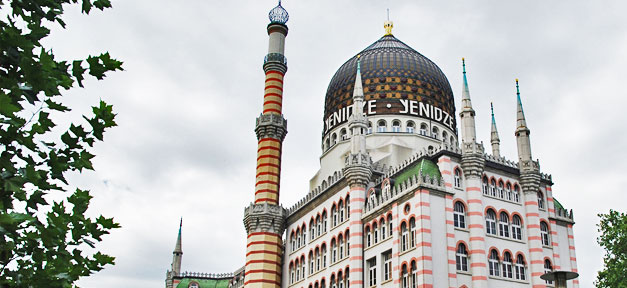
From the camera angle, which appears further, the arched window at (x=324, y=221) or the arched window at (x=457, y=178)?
the arched window at (x=324, y=221)

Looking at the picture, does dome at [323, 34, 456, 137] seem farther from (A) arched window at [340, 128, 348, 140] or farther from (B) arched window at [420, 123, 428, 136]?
(A) arched window at [340, 128, 348, 140]

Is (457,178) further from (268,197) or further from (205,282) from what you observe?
(205,282)

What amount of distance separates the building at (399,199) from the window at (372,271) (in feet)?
0.35

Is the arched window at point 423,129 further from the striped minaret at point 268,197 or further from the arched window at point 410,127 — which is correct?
the striped minaret at point 268,197

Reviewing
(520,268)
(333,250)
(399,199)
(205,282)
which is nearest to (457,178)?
(399,199)

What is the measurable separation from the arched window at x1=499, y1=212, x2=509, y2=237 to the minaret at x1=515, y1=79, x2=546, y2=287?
4.88 ft

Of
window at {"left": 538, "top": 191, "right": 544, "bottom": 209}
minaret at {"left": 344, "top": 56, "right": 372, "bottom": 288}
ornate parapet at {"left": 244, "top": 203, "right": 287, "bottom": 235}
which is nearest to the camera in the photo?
minaret at {"left": 344, "top": 56, "right": 372, "bottom": 288}

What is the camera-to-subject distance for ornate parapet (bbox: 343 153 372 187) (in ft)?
145

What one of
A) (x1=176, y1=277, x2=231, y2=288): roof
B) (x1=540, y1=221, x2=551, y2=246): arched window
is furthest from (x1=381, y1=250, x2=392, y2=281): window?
(x1=176, y1=277, x2=231, y2=288): roof

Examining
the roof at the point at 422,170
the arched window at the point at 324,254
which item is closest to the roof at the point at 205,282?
the arched window at the point at 324,254

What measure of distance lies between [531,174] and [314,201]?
1650cm

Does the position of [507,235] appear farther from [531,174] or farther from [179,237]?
[179,237]

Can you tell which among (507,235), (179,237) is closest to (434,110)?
(507,235)

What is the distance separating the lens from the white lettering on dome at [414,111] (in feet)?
174
